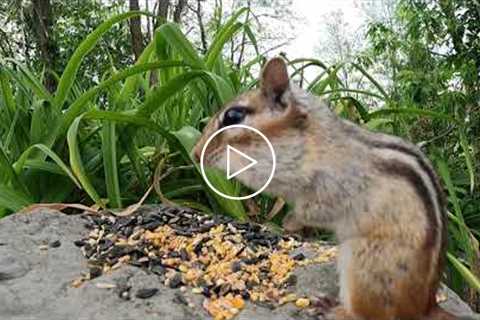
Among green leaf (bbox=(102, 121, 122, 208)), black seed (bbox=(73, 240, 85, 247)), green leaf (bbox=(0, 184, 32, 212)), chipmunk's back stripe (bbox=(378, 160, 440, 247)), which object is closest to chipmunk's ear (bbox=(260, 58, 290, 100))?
chipmunk's back stripe (bbox=(378, 160, 440, 247))

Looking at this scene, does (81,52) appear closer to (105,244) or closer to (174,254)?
(105,244)

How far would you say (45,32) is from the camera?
19.8ft

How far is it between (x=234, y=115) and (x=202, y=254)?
16.8 inches

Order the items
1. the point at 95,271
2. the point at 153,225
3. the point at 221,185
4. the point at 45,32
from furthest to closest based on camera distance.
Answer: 1. the point at 45,32
2. the point at 221,185
3. the point at 153,225
4. the point at 95,271

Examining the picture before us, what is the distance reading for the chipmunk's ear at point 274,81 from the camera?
1554 mm

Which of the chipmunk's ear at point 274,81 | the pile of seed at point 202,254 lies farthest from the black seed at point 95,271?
the chipmunk's ear at point 274,81

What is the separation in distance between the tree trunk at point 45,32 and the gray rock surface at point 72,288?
3.42m

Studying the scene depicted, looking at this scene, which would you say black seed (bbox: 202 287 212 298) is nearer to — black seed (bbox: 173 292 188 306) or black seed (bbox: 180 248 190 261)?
black seed (bbox: 173 292 188 306)

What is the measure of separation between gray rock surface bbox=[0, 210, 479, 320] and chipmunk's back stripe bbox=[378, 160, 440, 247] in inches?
12.6

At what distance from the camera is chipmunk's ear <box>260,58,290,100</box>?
1.55m

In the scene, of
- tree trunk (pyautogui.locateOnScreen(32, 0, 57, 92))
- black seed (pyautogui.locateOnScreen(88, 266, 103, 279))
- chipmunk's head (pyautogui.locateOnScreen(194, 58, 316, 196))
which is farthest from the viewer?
tree trunk (pyautogui.locateOnScreen(32, 0, 57, 92))

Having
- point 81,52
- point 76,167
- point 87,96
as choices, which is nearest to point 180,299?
point 76,167

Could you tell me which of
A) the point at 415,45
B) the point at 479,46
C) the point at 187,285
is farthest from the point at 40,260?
the point at 415,45

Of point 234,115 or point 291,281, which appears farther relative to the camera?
point 291,281
